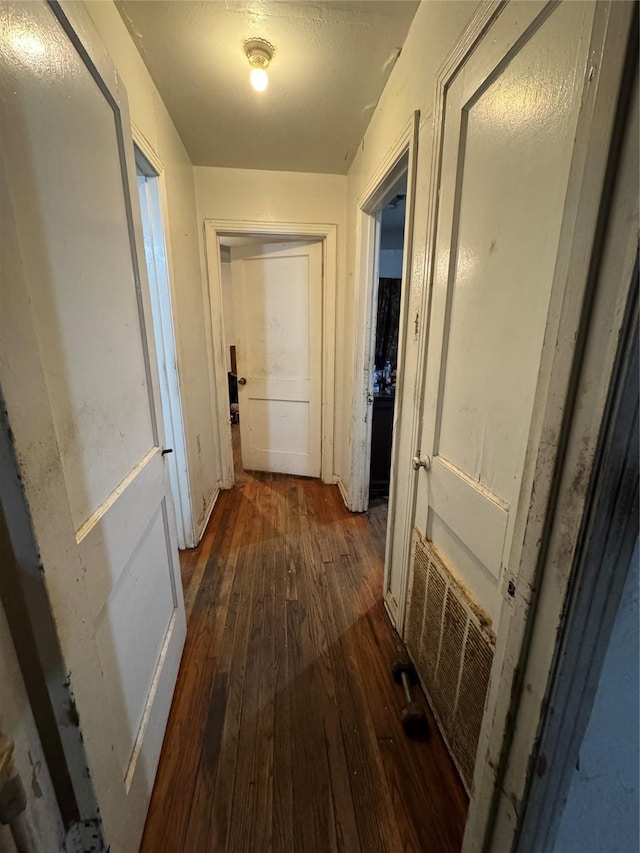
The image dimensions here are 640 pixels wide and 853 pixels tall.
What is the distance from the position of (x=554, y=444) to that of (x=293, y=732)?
130 cm

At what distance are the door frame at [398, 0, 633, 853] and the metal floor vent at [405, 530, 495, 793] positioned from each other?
8.0 inches

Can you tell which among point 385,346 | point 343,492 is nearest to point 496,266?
point 343,492

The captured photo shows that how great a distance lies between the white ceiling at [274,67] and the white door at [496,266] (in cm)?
72

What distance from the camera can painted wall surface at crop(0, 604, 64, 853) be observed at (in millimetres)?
473

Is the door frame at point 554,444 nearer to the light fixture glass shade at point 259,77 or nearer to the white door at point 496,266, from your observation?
the white door at point 496,266

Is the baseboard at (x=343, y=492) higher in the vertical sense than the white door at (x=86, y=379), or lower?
lower

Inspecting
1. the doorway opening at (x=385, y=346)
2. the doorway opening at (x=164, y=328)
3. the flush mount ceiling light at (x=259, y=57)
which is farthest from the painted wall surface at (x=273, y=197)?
the flush mount ceiling light at (x=259, y=57)

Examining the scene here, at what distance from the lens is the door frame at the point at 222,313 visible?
2.54 m

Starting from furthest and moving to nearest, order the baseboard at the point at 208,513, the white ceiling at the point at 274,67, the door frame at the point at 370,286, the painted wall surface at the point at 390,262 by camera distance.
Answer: the painted wall surface at the point at 390,262 → the baseboard at the point at 208,513 → the door frame at the point at 370,286 → the white ceiling at the point at 274,67

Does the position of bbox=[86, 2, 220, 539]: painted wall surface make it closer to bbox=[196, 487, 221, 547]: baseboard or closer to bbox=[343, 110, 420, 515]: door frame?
bbox=[196, 487, 221, 547]: baseboard

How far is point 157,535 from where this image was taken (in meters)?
1.18

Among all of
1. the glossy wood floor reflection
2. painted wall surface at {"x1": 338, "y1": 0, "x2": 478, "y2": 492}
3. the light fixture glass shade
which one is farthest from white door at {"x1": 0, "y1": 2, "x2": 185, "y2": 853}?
painted wall surface at {"x1": 338, "y1": 0, "x2": 478, "y2": 492}

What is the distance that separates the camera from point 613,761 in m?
0.55

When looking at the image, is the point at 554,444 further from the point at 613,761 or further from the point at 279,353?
the point at 279,353
